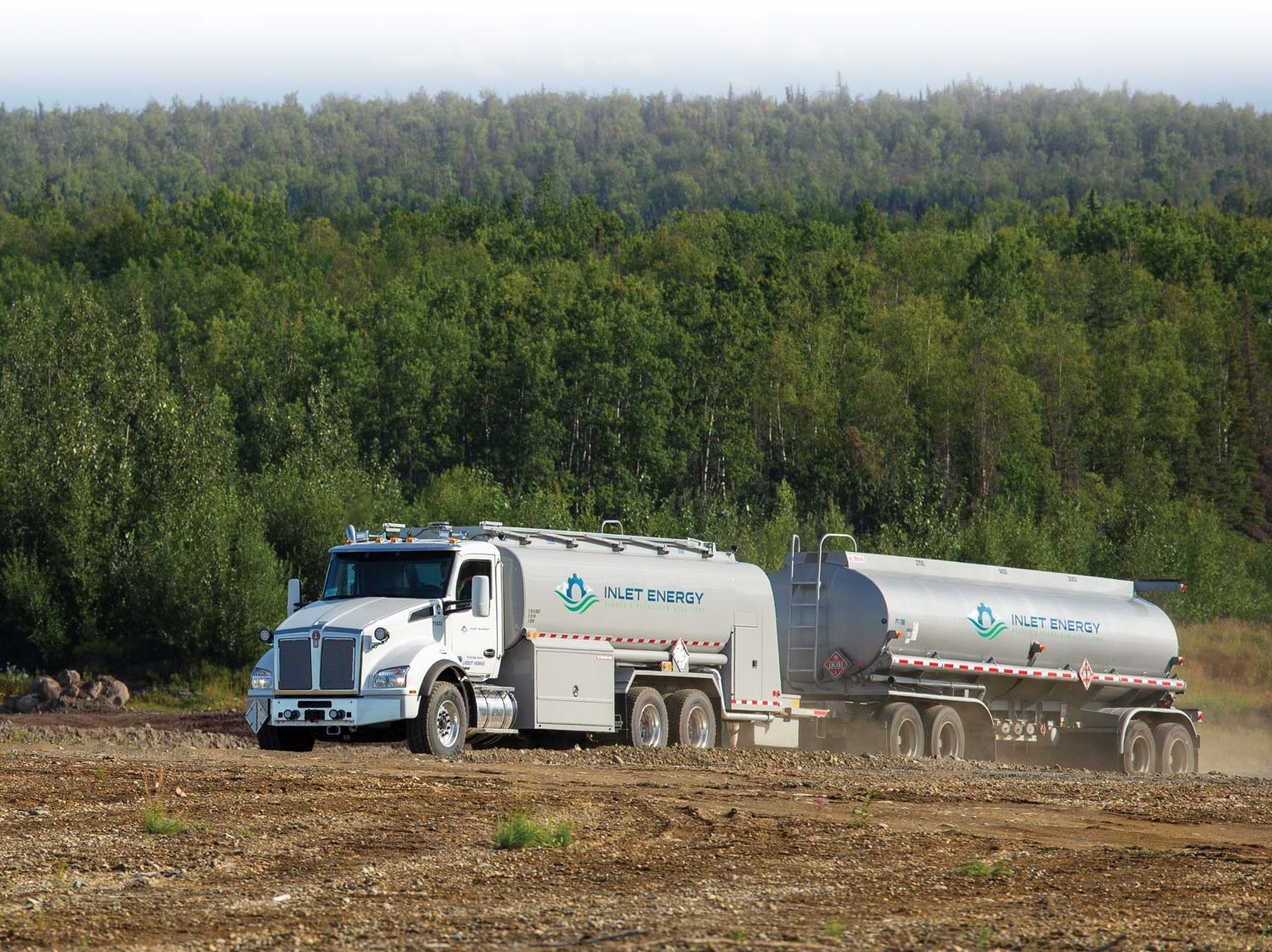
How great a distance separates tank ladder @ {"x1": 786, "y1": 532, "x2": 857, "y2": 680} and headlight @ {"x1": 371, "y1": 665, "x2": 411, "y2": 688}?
858 cm

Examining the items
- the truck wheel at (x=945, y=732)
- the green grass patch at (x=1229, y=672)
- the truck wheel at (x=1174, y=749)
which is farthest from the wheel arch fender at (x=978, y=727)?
the green grass patch at (x=1229, y=672)

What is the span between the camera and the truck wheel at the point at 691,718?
26.1m

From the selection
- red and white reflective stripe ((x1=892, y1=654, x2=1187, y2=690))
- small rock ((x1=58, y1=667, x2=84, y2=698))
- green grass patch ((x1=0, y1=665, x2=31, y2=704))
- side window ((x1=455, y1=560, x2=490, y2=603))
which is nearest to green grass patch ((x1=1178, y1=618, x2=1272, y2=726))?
red and white reflective stripe ((x1=892, y1=654, x2=1187, y2=690))

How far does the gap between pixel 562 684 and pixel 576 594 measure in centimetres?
139

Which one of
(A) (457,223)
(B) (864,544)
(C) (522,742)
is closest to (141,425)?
(B) (864,544)

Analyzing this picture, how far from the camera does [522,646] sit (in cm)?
2439

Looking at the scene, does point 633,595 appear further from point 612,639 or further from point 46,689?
point 46,689

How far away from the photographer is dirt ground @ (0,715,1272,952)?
9.97m

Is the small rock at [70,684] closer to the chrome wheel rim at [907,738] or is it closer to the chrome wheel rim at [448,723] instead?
the chrome wheel rim at [448,723]

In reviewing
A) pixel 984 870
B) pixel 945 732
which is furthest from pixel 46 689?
pixel 984 870

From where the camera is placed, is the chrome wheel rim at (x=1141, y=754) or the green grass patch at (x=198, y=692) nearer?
the chrome wheel rim at (x=1141, y=754)

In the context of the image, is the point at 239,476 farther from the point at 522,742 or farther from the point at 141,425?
the point at 522,742

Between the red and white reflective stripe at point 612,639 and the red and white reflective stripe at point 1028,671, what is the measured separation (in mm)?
3296

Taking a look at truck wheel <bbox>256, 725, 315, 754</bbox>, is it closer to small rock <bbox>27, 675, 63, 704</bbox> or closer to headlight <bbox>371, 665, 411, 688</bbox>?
headlight <bbox>371, 665, 411, 688</bbox>
